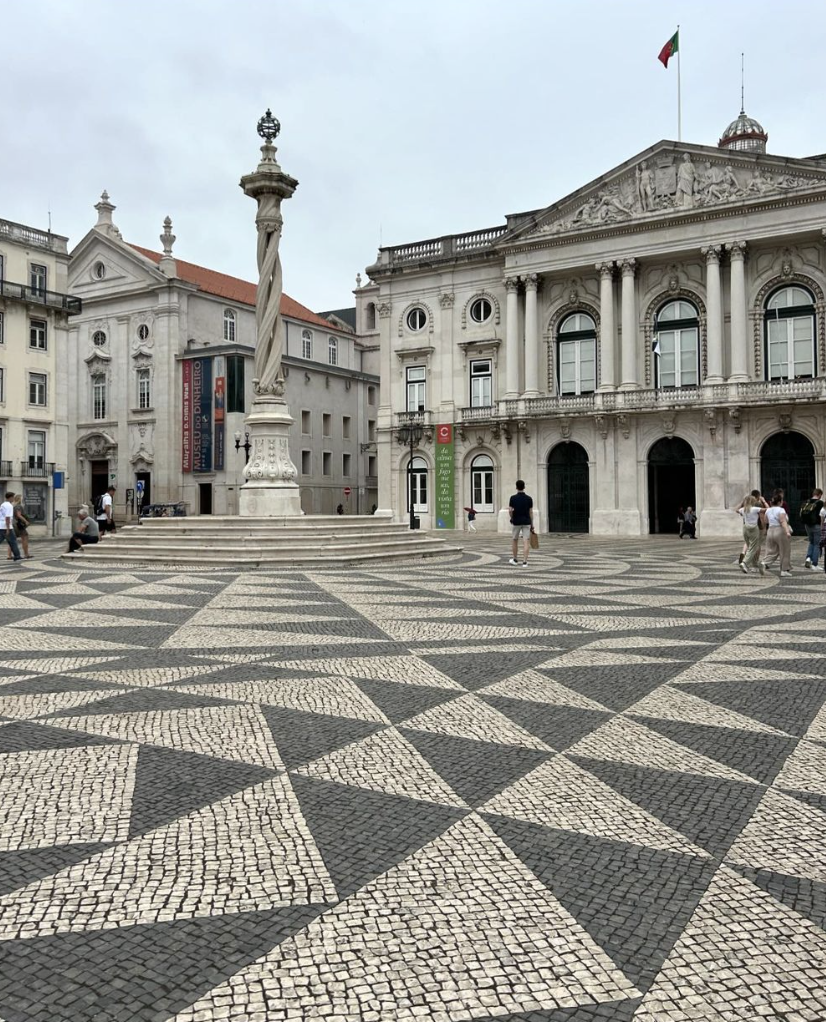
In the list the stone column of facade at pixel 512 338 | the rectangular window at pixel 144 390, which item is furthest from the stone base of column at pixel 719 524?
the rectangular window at pixel 144 390

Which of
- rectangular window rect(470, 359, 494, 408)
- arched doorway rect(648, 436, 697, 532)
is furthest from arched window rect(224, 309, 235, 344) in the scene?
arched doorway rect(648, 436, 697, 532)

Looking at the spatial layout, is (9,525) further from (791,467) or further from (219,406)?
(219,406)

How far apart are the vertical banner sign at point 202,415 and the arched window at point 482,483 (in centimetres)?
1641

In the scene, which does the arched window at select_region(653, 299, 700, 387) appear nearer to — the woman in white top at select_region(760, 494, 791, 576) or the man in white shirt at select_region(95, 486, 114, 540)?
the woman in white top at select_region(760, 494, 791, 576)

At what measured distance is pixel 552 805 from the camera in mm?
4176

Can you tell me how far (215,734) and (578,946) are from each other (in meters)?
3.14

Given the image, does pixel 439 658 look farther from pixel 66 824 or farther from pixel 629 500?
pixel 629 500

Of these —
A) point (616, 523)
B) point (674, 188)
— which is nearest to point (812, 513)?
point (616, 523)

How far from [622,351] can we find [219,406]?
23876 mm

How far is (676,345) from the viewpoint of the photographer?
37.3m

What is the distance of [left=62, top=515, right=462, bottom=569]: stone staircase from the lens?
60.8 ft

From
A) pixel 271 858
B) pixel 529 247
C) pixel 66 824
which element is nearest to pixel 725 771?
pixel 271 858

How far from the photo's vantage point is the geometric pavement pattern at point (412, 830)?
2662mm

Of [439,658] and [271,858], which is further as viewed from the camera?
[439,658]
